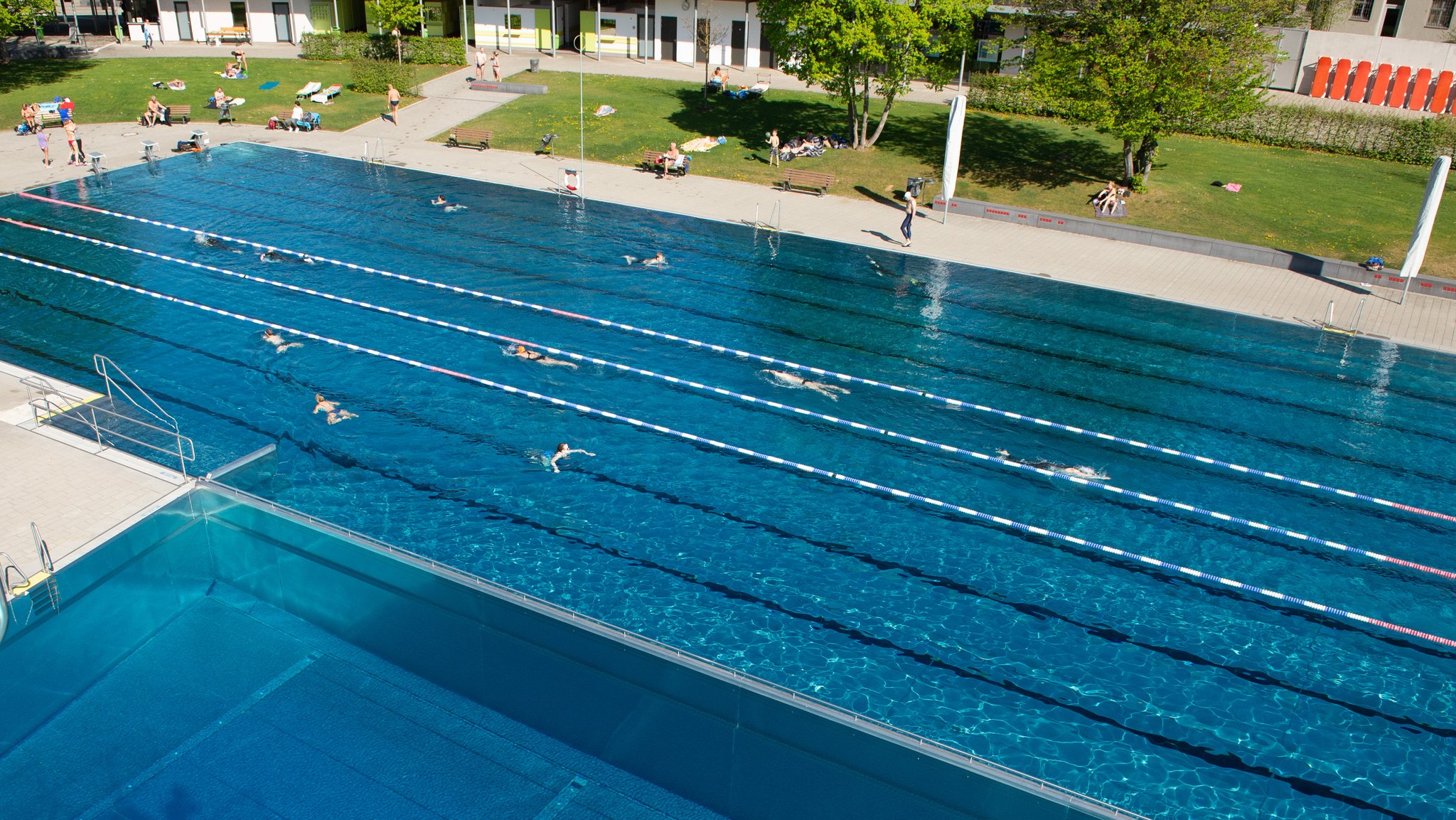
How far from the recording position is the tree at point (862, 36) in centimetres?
3184

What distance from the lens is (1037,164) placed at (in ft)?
110

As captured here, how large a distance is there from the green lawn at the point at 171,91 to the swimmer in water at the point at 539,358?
868 inches

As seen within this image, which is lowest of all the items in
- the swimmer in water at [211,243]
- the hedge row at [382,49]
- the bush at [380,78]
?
the swimmer in water at [211,243]

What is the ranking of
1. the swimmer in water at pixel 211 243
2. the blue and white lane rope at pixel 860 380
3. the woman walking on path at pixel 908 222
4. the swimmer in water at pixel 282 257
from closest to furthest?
the blue and white lane rope at pixel 860 380 → the swimmer in water at pixel 282 257 → the swimmer in water at pixel 211 243 → the woman walking on path at pixel 908 222

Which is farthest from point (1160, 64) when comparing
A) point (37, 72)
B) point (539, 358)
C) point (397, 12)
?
point (37, 72)

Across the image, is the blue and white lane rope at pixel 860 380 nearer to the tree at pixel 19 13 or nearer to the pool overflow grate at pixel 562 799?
the pool overflow grate at pixel 562 799

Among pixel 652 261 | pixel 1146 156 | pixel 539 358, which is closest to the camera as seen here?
pixel 539 358

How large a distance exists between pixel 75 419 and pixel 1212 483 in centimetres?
1793

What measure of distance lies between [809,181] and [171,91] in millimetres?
25952

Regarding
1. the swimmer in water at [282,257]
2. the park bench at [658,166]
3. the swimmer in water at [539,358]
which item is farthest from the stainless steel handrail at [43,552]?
the park bench at [658,166]

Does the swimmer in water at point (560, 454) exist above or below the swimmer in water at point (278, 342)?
below

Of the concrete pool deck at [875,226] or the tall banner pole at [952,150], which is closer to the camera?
the concrete pool deck at [875,226]

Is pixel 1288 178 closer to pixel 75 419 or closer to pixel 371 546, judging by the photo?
pixel 371 546

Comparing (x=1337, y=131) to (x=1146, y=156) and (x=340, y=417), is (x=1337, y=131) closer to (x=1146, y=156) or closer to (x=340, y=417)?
(x=1146, y=156)
